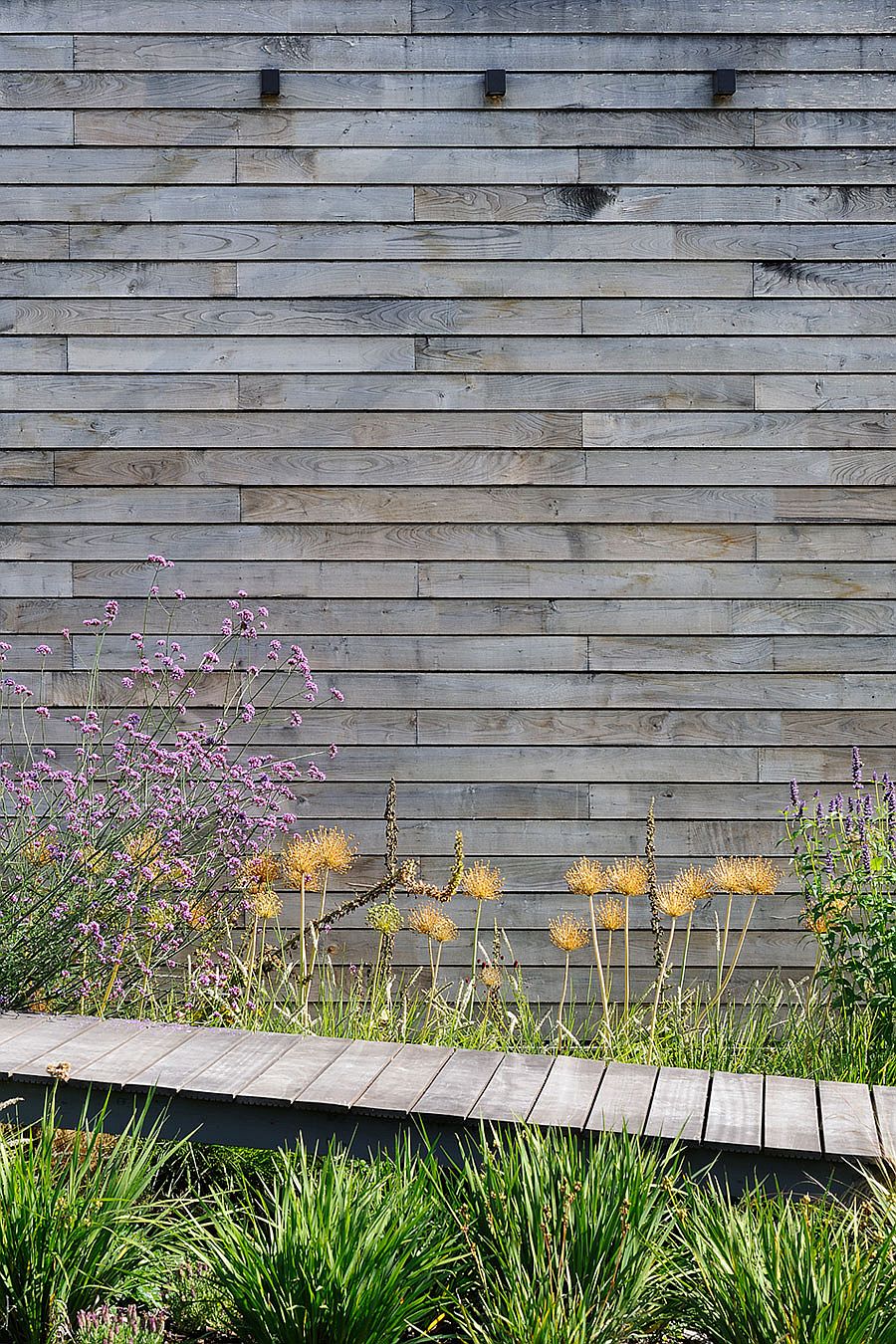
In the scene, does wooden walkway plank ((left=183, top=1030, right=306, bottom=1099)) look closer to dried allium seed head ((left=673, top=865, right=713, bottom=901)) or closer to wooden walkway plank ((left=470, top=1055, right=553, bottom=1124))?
wooden walkway plank ((left=470, top=1055, right=553, bottom=1124))

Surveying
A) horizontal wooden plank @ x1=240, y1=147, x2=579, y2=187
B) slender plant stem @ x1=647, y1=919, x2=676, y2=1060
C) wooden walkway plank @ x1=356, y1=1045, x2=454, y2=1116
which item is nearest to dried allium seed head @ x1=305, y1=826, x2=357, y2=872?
wooden walkway plank @ x1=356, y1=1045, x2=454, y2=1116

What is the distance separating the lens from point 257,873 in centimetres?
347

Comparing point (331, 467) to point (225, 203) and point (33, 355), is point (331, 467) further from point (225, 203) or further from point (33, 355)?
point (33, 355)

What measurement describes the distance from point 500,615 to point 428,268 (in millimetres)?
1217

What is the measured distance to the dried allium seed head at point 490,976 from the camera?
352 centimetres

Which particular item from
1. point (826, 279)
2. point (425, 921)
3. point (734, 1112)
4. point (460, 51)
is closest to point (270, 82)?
point (460, 51)

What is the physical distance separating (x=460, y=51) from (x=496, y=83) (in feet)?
0.60

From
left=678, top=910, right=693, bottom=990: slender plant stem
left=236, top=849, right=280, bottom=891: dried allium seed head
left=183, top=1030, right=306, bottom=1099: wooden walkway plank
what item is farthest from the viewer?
left=678, top=910, right=693, bottom=990: slender plant stem

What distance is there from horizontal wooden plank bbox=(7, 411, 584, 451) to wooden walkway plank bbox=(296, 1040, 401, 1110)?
2.00 m

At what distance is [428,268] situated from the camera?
384cm

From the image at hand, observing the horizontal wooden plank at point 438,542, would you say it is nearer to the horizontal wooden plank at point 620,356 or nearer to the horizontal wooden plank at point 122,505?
the horizontal wooden plank at point 122,505

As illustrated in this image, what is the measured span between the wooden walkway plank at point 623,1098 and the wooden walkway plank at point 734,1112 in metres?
0.13

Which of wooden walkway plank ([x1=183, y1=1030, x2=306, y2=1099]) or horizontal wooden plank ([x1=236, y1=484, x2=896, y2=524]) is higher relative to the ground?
horizontal wooden plank ([x1=236, y1=484, x2=896, y2=524])

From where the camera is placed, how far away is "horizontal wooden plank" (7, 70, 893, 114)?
383 cm
